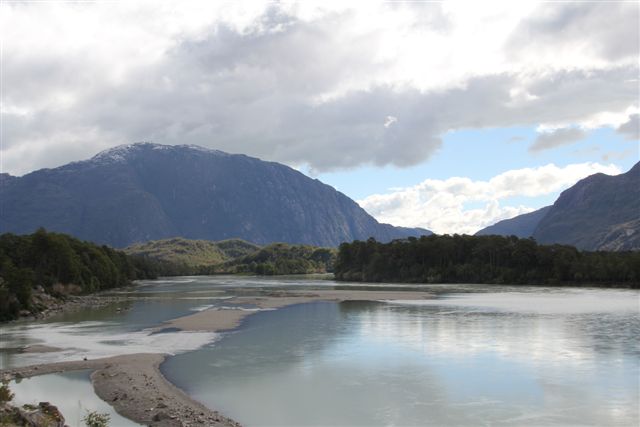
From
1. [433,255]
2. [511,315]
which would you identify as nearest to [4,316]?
[511,315]

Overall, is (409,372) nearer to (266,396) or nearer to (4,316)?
(266,396)

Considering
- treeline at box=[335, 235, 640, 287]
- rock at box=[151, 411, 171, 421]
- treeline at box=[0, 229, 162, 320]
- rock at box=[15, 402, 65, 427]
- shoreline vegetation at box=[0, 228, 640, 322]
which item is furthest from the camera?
treeline at box=[335, 235, 640, 287]

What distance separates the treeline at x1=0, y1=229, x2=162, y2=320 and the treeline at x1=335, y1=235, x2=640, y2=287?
287ft

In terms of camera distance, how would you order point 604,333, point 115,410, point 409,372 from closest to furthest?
1. point 115,410
2. point 409,372
3. point 604,333

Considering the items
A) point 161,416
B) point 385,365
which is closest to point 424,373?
point 385,365

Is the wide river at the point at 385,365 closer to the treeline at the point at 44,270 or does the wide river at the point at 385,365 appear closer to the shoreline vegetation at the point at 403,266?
the treeline at the point at 44,270

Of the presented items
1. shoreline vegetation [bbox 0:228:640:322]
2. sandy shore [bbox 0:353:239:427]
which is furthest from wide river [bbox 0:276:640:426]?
shoreline vegetation [bbox 0:228:640:322]

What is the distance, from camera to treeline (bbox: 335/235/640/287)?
13562cm

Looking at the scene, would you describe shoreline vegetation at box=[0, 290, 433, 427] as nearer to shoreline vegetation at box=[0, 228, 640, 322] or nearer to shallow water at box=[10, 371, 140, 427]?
shallow water at box=[10, 371, 140, 427]

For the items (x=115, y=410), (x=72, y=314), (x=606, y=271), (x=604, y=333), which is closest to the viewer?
(x=115, y=410)

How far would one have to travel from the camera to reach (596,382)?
101 ft

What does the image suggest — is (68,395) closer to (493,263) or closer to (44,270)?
(44,270)

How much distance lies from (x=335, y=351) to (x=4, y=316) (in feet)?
149

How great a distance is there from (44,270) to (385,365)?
9157 centimetres
